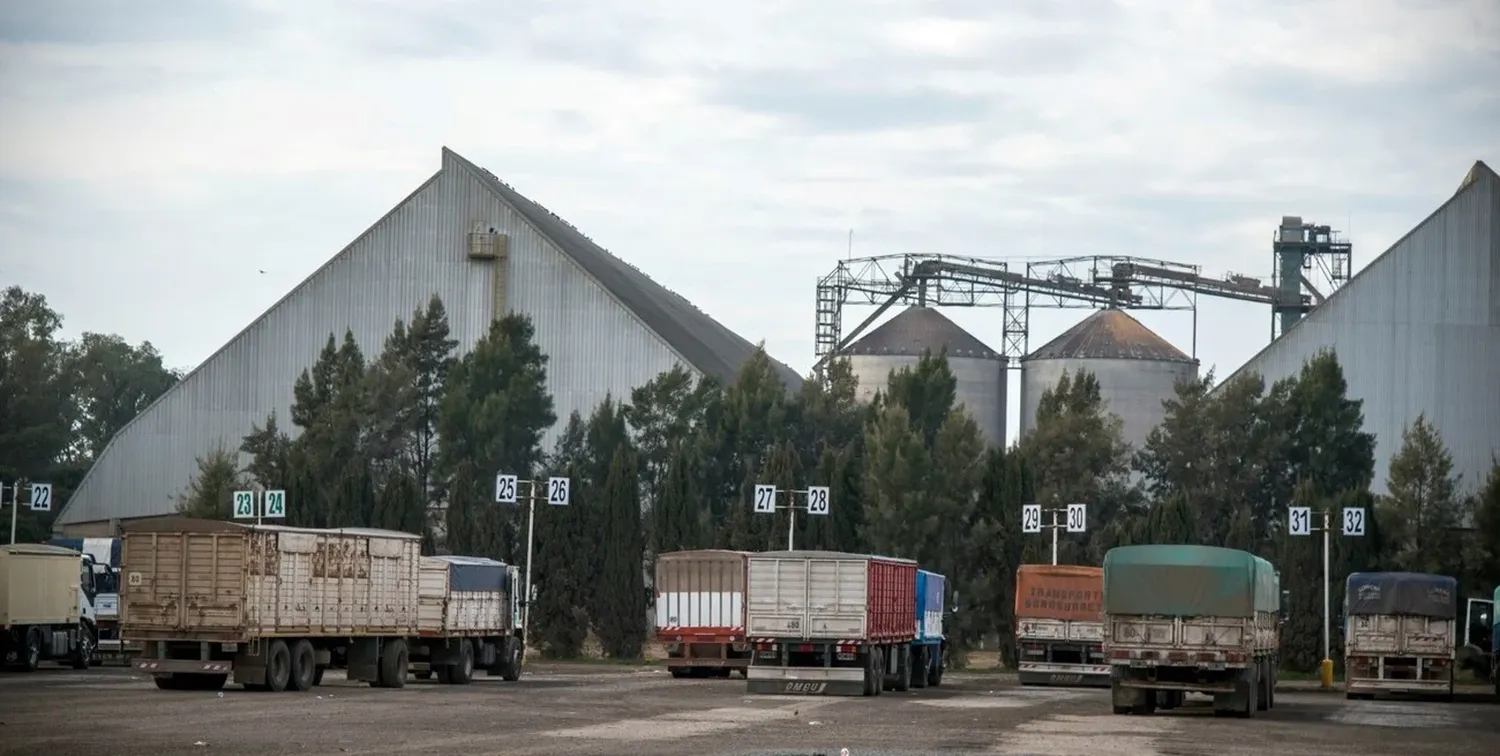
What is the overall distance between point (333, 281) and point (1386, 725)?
197 feet

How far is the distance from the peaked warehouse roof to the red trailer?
44.8 meters

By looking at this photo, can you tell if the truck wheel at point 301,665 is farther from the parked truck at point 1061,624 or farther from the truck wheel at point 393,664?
the parked truck at point 1061,624

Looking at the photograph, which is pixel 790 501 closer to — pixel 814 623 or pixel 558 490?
pixel 558 490

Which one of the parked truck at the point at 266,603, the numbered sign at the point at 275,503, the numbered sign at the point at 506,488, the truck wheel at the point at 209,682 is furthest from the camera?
the numbered sign at the point at 506,488

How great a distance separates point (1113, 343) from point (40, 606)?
59.3 m

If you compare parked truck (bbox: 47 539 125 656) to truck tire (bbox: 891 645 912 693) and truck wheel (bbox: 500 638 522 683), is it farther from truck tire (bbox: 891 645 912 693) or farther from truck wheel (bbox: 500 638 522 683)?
truck tire (bbox: 891 645 912 693)

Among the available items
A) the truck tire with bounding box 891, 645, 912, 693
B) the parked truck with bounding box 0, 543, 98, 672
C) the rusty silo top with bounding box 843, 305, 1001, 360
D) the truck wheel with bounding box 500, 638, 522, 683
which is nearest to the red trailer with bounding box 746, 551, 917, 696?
the truck tire with bounding box 891, 645, 912, 693

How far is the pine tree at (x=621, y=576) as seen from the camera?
70.5 metres

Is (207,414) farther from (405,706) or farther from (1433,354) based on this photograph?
(405,706)

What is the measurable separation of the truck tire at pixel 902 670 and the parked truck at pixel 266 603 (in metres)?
10.3

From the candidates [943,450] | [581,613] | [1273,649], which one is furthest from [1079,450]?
[1273,649]

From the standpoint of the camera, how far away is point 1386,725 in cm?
3575

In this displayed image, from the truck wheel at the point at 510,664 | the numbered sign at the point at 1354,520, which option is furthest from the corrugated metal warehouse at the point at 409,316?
the truck wheel at the point at 510,664

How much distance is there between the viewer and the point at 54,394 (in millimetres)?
112562
